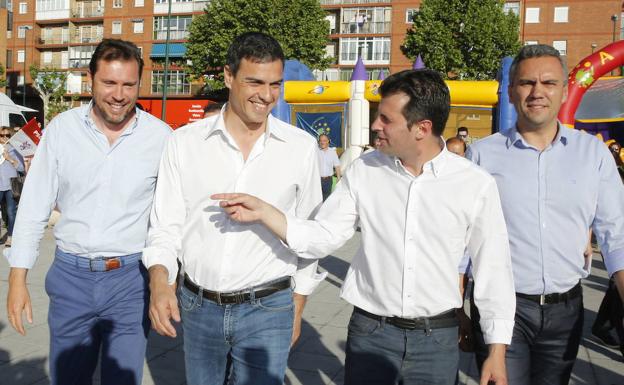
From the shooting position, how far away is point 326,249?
2457 millimetres

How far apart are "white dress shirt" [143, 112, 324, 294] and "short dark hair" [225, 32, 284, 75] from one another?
253 millimetres

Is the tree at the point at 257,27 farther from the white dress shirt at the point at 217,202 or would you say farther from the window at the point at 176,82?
the white dress shirt at the point at 217,202

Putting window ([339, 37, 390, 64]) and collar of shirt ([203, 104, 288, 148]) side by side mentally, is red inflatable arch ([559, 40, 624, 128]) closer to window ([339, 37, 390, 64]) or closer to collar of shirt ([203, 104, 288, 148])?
collar of shirt ([203, 104, 288, 148])

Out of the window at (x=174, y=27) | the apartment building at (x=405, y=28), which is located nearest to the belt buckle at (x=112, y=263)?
the apartment building at (x=405, y=28)

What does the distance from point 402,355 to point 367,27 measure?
49.5 meters

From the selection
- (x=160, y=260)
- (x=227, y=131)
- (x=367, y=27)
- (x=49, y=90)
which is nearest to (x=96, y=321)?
(x=160, y=260)

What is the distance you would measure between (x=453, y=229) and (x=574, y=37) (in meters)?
48.3

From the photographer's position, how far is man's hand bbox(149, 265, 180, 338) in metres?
2.25

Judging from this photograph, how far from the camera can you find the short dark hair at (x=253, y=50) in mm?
2539

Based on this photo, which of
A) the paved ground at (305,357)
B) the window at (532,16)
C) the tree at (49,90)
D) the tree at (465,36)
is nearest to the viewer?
the paved ground at (305,357)

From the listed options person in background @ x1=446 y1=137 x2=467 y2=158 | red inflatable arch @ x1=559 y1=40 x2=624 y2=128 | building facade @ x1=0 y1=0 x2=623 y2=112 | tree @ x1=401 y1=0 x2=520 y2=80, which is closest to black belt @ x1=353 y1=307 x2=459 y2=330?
person in background @ x1=446 y1=137 x2=467 y2=158

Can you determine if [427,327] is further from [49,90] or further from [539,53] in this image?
[49,90]

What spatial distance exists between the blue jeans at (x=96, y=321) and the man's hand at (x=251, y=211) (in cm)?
90

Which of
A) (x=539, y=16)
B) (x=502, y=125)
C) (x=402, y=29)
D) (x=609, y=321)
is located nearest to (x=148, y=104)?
(x=402, y=29)
